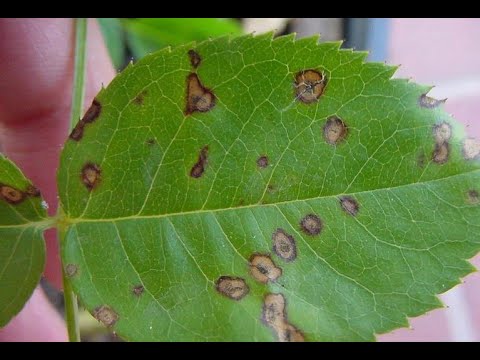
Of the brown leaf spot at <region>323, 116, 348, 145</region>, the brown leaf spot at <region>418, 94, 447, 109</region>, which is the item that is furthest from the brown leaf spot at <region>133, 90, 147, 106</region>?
the brown leaf spot at <region>418, 94, 447, 109</region>

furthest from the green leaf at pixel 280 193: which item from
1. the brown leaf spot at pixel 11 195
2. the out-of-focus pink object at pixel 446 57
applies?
the out-of-focus pink object at pixel 446 57

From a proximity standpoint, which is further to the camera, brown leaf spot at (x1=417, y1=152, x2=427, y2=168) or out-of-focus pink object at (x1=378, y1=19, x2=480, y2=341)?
out-of-focus pink object at (x1=378, y1=19, x2=480, y2=341)

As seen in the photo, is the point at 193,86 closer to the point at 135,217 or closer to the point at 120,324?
the point at 135,217

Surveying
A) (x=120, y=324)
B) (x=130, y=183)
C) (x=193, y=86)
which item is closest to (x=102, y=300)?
(x=120, y=324)

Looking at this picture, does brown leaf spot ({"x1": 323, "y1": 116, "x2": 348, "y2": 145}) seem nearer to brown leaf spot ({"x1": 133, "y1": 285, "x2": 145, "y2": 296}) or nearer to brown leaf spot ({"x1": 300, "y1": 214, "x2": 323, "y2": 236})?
→ brown leaf spot ({"x1": 300, "y1": 214, "x2": 323, "y2": 236})

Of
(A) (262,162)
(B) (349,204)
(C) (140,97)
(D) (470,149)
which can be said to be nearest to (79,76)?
(C) (140,97)

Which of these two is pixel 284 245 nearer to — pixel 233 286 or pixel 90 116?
pixel 233 286

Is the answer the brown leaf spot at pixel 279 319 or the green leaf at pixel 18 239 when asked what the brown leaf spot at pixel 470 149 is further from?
the green leaf at pixel 18 239
